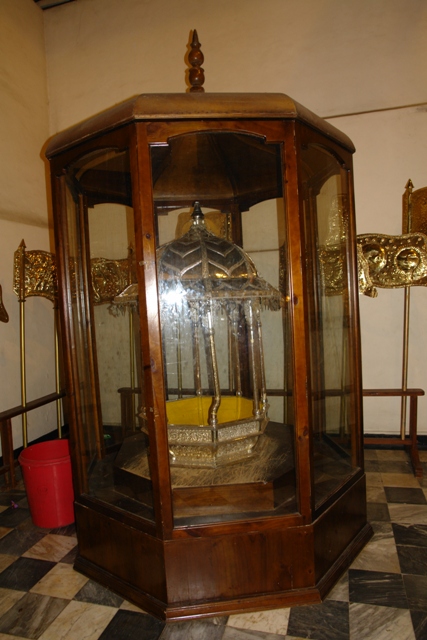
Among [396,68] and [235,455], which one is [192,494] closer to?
[235,455]

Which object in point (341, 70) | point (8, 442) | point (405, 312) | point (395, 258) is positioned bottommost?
point (8, 442)

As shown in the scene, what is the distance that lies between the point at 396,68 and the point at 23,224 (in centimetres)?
296

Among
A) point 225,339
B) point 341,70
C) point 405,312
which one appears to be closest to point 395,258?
point 405,312

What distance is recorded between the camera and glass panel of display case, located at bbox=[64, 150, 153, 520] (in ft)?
5.74

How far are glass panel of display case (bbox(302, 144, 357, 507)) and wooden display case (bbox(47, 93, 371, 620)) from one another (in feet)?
0.03

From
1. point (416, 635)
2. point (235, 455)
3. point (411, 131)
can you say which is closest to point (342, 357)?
point (235, 455)

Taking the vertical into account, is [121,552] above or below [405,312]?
below

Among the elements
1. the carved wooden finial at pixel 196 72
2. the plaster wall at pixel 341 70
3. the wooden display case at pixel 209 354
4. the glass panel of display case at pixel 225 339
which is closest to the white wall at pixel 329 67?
the plaster wall at pixel 341 70

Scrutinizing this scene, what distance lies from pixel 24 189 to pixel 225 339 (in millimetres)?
2326

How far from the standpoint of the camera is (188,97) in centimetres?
154

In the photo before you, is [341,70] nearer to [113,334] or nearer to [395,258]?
[395,258]

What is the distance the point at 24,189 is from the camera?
3430 mm

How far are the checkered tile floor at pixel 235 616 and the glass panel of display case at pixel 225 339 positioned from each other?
368 mm

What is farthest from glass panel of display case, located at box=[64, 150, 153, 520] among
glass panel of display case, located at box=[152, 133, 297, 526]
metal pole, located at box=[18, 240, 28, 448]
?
metal pole, located at box=[18, 240, 28, 448]
